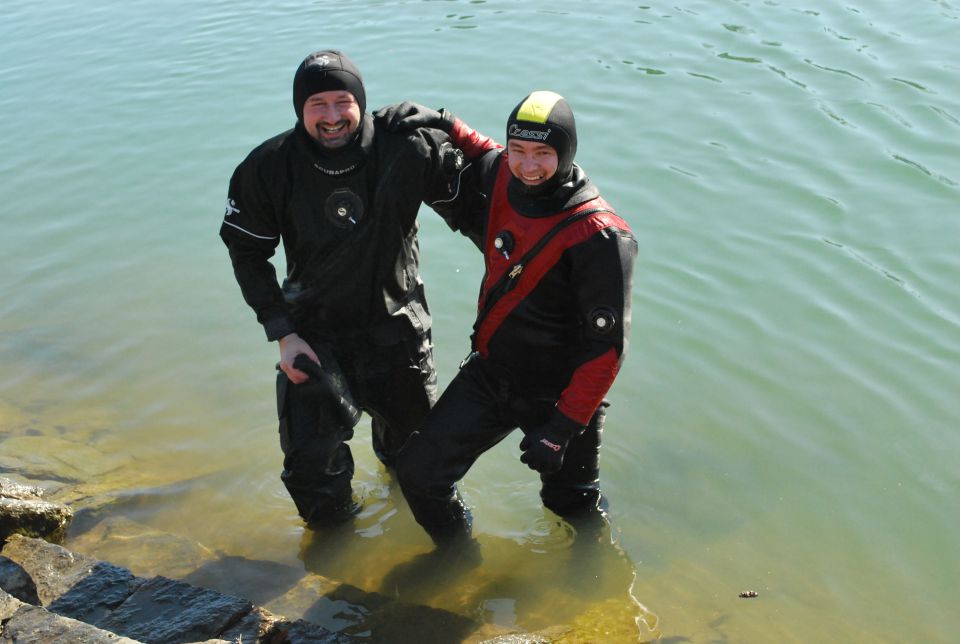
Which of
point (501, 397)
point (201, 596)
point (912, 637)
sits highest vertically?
point (501, 397)

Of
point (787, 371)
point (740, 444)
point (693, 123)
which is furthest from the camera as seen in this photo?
point (693, 123)

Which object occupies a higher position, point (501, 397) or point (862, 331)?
point (501, 397)

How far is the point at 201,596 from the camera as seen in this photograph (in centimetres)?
444

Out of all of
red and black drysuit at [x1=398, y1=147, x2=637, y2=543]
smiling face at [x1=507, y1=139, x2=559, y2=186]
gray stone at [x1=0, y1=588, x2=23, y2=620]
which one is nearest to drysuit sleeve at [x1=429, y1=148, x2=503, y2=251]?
red and black drysuit at [x1=398, y1=147, x2=637, y2=543]

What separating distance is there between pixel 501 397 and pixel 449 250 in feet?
12.1

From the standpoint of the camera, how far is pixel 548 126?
4.12 meters

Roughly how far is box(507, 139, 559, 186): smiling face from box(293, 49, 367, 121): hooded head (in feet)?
2.48

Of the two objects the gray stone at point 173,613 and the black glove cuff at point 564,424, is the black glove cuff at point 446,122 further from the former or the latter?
the gray stone at point 173,613

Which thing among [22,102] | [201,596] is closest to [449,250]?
[201,596]

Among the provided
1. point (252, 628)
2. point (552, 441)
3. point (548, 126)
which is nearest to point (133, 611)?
point (252, 628)

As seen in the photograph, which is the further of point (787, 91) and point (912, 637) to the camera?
point (787, 91)

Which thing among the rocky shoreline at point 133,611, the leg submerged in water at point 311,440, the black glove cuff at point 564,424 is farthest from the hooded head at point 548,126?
the rocky shoreline at point 133,611

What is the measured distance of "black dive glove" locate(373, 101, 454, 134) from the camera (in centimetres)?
463

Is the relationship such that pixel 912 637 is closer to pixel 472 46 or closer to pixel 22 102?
pixel 472 46
